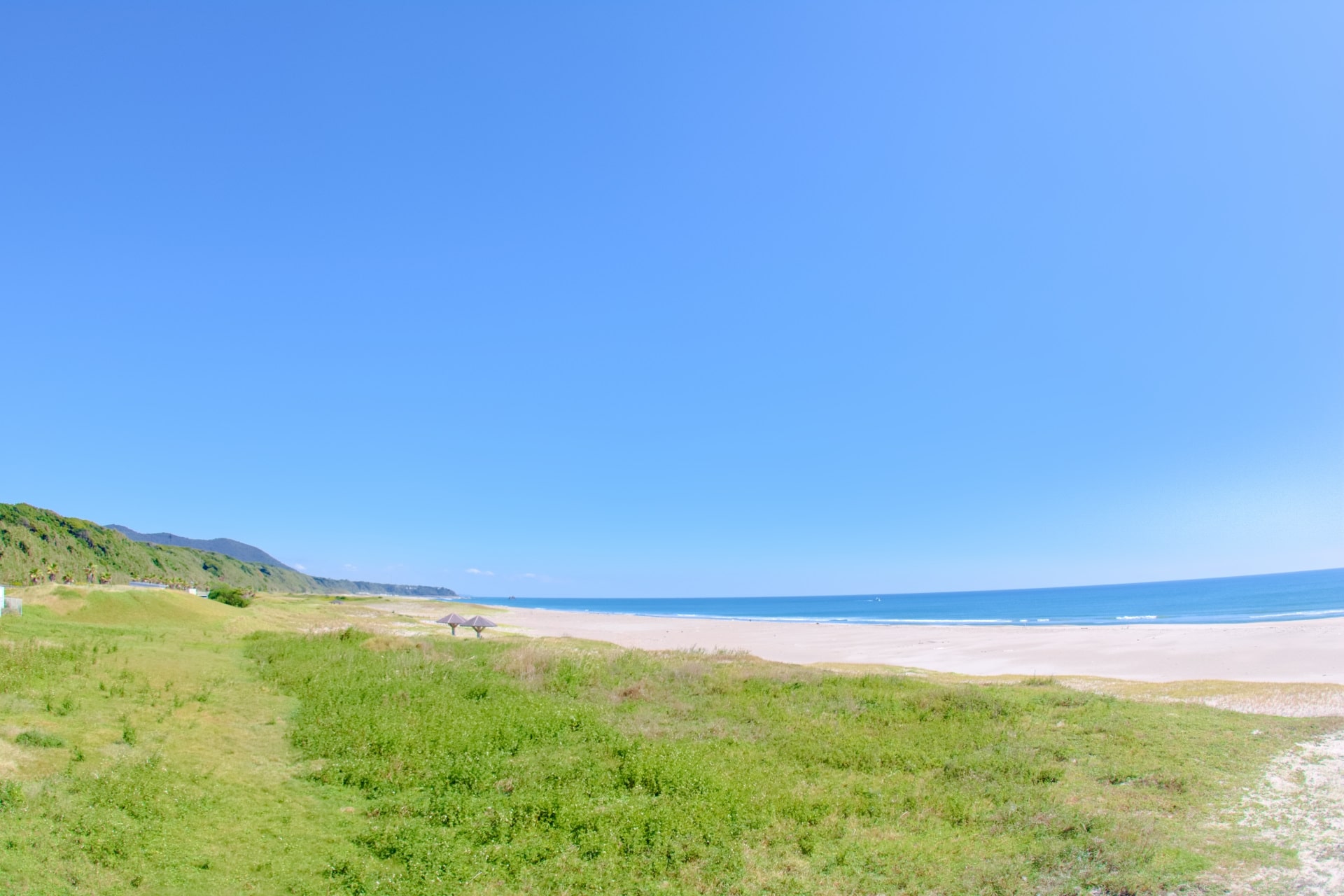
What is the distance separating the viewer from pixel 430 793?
11.9m

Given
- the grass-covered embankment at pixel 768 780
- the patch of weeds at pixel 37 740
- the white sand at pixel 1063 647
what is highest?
the patch of weeds at pixel 37 740

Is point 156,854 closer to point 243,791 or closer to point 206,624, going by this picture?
point 243,791

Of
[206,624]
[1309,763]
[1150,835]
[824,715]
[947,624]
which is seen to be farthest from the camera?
[947,624]

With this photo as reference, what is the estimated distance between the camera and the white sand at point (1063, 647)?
119ft

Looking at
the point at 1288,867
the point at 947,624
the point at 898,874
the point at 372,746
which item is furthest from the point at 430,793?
the point at 947,624

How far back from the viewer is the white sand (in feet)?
119

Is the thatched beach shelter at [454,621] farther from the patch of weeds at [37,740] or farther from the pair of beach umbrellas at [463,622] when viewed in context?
the patch of weeds at [37,740]

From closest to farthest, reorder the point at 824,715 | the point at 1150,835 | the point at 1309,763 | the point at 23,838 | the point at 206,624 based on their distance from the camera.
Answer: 1. the point at 23,838
2. the point at 1150,835
3. the point at 1309,763
4. the point at 824,715
5. the point at 206,624

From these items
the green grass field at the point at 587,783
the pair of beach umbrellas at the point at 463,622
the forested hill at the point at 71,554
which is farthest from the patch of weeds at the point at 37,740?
the forested hill at the point at 71,554

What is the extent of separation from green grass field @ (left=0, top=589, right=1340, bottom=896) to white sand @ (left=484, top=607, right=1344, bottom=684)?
21109mm

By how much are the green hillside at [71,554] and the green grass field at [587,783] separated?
234ft

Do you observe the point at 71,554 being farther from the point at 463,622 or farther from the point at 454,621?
the point at 454,621

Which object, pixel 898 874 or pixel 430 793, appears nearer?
pixel 898 874

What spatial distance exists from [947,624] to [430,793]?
89292 mm
